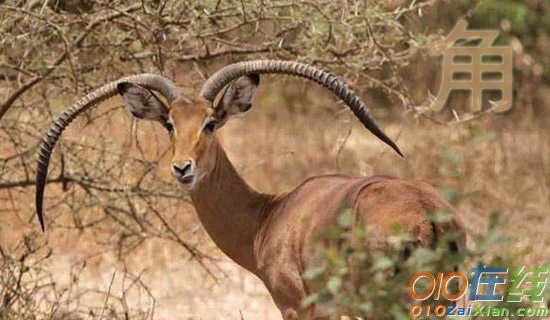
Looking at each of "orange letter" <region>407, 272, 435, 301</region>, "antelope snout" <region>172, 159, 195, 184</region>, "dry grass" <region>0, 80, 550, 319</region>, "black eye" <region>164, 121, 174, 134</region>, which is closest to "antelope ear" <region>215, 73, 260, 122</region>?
"black eye" <region>164, 121, 174, 134</region>

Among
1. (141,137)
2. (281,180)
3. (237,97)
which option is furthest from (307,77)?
(281,180)

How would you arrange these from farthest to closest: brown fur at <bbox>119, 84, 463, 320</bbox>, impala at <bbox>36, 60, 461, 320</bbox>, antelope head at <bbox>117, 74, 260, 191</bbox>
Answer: antelope head at <bbox>117, 74, 260, 191</bbox> < impala at <bbox>36, 60, 461, 320</bbox> < brown fur at <bbox>119, 84, 463, 320</bbox>

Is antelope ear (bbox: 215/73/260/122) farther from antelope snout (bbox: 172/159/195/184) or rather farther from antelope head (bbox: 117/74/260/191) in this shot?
antelope snout (bbox: 172/159/195/184)

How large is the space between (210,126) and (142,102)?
44 cm

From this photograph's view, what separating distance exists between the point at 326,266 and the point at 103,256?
21.5 feet

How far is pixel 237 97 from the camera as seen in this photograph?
733cm

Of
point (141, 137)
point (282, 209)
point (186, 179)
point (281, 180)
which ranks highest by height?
point (141, 137)

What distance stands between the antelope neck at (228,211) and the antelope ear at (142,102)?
0.37 m

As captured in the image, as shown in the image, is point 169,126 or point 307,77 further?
point 169,126

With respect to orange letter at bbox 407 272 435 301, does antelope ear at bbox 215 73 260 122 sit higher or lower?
higher

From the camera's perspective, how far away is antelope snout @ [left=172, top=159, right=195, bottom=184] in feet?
22.1

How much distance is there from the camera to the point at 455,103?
650 inches

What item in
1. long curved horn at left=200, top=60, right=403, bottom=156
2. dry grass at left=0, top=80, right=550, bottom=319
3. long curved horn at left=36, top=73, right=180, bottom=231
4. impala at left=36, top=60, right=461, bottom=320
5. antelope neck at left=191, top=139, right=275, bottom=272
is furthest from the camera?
dry grass at left=0, top=80, right=550, bottom=319

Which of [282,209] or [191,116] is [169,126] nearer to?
[191,116]
